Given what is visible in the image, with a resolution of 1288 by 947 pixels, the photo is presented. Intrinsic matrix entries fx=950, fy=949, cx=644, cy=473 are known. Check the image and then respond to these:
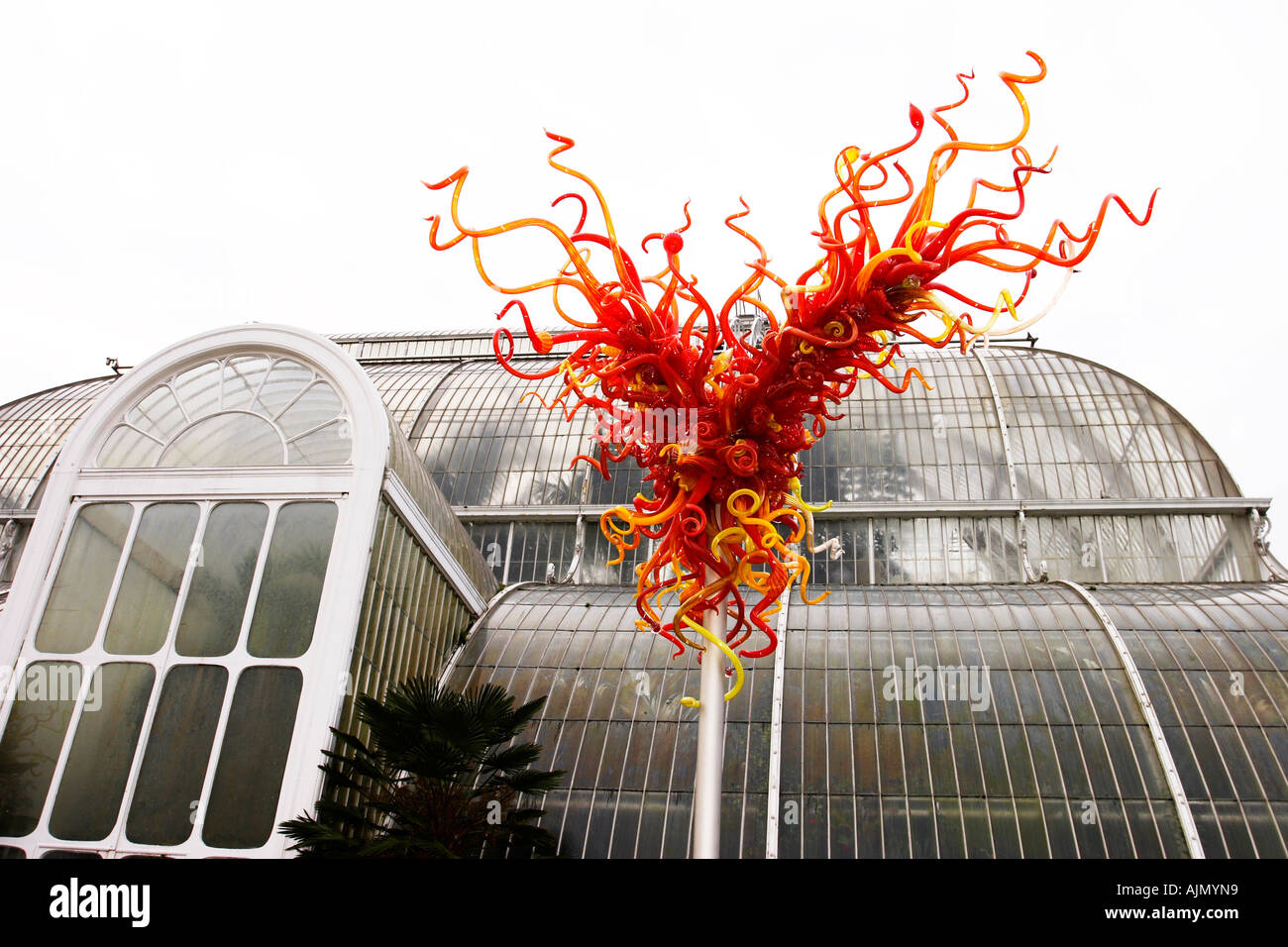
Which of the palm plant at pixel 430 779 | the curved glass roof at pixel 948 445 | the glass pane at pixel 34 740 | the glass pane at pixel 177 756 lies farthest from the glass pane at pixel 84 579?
the curved glass roof at pixel 948 445

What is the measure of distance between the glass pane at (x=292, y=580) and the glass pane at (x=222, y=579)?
22 cm

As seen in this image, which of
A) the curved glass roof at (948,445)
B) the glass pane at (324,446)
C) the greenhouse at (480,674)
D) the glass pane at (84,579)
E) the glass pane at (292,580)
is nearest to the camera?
the greenhouse at (480,674)

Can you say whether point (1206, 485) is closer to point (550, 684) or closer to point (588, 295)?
point (550, 684)

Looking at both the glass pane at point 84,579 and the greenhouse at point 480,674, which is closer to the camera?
the greenhouse at point 480,674

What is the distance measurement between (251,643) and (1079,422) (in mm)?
16470

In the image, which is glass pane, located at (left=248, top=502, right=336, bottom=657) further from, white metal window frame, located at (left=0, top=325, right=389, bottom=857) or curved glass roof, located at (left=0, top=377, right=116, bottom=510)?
curved glass roof, located at (left=0, top=377, right=116, bottom=510)

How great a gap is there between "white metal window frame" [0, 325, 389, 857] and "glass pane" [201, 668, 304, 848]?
0.31 ft

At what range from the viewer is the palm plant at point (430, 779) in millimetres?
Result: 9148

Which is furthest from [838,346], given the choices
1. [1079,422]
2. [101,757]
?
[1079,422]

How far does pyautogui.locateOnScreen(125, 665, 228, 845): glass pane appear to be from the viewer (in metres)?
10.0

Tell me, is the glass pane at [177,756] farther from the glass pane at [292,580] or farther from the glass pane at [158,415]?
the glass pane at [158,415]

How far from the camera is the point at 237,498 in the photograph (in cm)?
1145

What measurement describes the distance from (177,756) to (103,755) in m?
0.86

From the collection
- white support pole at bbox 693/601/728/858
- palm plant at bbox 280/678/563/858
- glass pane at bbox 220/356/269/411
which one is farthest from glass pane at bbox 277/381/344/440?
white support pole at bbox 693/601/728/858
